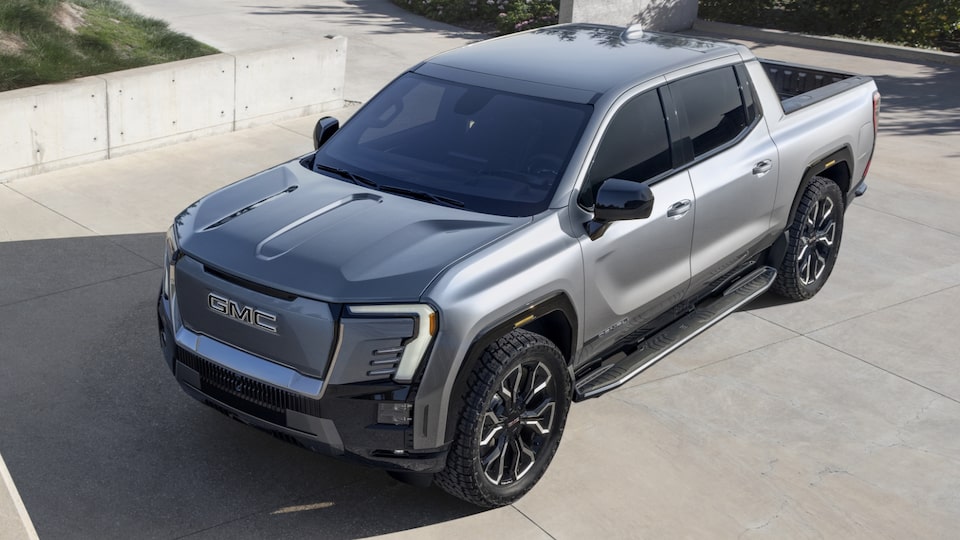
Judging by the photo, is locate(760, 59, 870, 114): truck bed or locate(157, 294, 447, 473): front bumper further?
locate(760, 59, 870, 114): truck bed

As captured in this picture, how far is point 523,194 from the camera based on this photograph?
17.4ft

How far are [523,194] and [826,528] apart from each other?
6.73 ft

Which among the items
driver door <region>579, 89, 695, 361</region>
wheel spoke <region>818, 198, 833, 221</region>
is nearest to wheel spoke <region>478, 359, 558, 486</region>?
driver door <region>579, 89, 695, 361</region>

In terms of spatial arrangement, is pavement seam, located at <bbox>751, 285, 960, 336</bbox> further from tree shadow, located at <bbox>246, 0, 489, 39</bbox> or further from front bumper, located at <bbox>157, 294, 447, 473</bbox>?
tree shadow, located at <bbox>246, 0, 489, 39</bbox>

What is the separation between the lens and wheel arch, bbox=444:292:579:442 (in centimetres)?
460

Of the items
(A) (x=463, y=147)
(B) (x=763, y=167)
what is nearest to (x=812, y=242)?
(B) (x=763, y=167)

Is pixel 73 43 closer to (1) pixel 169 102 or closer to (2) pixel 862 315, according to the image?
(1) pixel 169 102

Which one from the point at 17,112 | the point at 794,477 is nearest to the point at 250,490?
the point at 794,477

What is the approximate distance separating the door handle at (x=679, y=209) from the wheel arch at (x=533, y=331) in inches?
36.1

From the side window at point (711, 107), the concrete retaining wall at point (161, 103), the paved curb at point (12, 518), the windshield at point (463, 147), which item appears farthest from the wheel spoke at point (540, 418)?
the concrete retaining wall at point (161, 103)

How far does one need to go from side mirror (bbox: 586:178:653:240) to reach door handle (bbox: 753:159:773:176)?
1541mm

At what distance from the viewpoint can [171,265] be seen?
5059 mm

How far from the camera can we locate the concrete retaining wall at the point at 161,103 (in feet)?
29.8

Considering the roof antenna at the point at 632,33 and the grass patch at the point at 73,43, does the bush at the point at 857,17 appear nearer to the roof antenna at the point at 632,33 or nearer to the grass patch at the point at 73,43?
the grass patch at the point at 73,43
